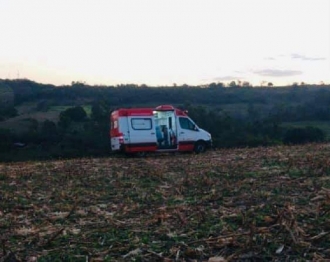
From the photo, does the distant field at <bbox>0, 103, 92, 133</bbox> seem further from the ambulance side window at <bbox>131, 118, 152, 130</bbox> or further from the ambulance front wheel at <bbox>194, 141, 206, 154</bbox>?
the ambulance front wheel at <bbox>194, 141, 206, 154</bbox>

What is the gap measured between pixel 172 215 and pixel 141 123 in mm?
18199

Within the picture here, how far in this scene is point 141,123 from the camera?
2822 centimetres

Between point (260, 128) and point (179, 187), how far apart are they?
125ft

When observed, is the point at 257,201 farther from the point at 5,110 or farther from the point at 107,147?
the point at 5,110

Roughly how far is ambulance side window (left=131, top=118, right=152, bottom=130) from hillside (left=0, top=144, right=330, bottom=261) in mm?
10445

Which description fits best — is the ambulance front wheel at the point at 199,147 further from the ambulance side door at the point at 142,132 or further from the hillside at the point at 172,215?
the hillside at the point at 172,215

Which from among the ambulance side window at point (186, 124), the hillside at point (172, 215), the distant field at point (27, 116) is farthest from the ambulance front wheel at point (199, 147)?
the distant field at point (27, 116)

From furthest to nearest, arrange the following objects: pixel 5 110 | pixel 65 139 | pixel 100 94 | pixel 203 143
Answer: pixel 100 94, pixel 5 110, pixel 65 139, pixel 203 143

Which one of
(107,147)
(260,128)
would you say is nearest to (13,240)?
(107,147)

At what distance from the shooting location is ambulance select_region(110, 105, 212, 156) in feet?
91.3

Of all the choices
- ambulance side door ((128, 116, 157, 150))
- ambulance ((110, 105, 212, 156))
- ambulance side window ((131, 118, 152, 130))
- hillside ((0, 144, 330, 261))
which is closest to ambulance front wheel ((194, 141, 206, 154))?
ambulance ((110, 105, 212, 156))

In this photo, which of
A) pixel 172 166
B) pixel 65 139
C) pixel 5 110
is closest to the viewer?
pixel 172 166

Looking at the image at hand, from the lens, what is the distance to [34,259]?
7789 mm

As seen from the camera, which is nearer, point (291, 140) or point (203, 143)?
point (203, 143)
